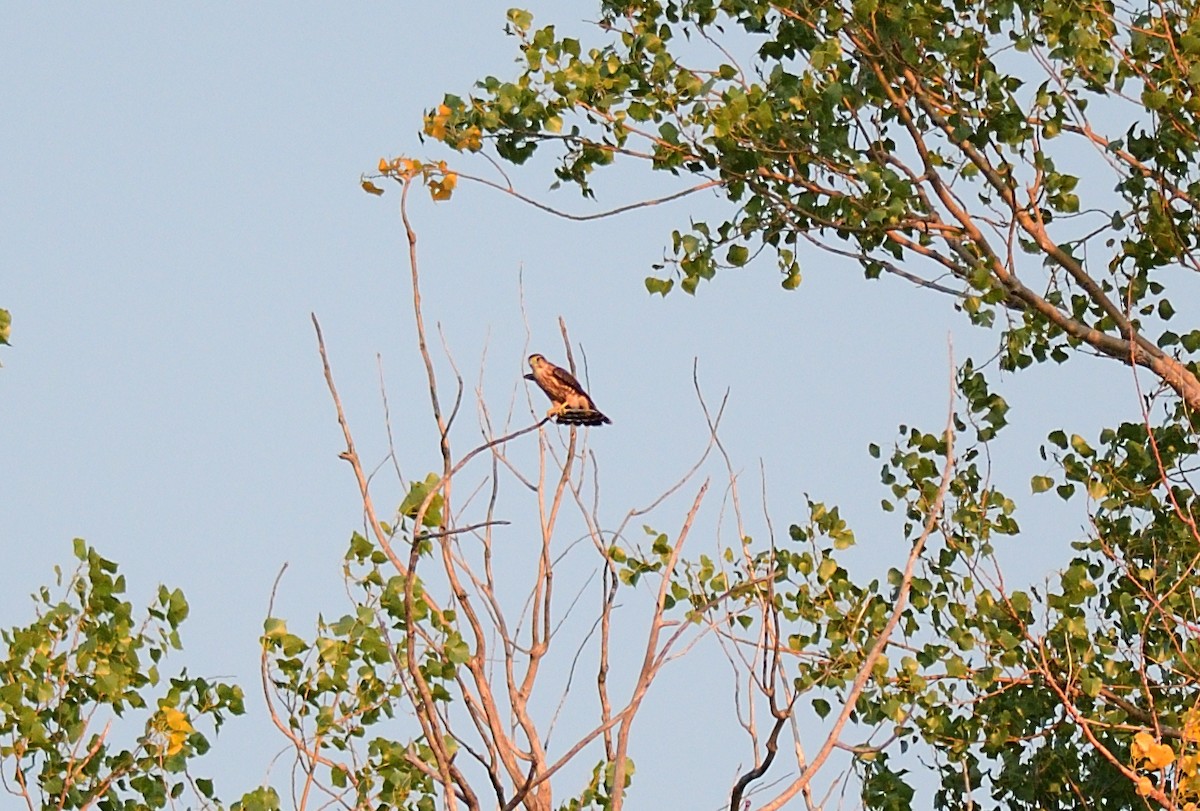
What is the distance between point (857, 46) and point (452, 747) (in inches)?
176

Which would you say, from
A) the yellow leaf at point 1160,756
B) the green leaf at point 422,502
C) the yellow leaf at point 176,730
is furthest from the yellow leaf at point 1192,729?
the yellow leaf at point 176,730

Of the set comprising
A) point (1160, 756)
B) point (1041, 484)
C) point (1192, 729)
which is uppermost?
point (1041, 484)

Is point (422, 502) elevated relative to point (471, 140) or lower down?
lower down

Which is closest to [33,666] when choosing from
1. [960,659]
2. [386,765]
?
[386,765]

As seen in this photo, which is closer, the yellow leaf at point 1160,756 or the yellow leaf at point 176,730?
the yellow leaf at point 1160,756

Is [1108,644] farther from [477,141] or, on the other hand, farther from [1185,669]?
[477,141]

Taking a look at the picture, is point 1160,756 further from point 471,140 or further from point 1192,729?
point 471,140

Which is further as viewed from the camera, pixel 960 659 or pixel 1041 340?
pixel 1041 340

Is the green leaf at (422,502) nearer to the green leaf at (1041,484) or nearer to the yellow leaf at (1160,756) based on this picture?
the yellow leaf at (1160,756)

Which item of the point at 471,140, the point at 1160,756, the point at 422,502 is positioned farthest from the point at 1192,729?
the point at 471,140

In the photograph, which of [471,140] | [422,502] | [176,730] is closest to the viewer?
[422,502]

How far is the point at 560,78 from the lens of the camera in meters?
8.04

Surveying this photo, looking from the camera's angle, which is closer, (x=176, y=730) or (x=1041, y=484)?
(x=176, y=730)

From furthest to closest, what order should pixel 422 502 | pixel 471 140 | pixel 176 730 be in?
pixel 471 140 → pixel 176 730 → pixel 422 502
